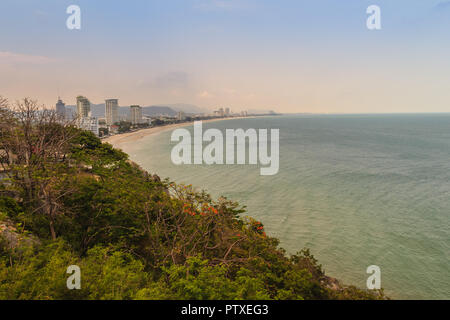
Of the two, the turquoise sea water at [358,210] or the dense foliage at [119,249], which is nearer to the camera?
the dense foliage at [119,249]

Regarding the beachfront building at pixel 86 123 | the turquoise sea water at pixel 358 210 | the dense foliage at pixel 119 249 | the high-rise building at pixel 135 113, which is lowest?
the turquoise sea water at pixel 358 210

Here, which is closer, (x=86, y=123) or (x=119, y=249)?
(x=119, y=249)

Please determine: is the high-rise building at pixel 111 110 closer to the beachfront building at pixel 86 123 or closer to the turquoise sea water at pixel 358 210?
the beachfront building at pixel 86 123

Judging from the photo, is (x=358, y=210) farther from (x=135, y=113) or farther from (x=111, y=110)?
(x=111, y=110)

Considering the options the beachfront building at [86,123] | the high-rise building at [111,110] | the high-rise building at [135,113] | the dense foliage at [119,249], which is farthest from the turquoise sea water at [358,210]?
the high-rise building at [111,110]

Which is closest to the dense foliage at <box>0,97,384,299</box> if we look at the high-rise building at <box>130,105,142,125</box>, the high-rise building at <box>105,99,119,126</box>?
the high-rise building at <box>130,105,142,125</box>

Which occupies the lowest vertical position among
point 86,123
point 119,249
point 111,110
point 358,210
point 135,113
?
point 358,210

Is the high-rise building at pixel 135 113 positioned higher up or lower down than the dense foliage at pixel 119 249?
higher up

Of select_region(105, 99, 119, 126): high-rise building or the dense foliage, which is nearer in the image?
the dense foliage

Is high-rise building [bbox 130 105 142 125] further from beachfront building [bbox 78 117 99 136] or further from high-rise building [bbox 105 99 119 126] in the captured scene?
beachfront building [bbox 78 117 99 136]

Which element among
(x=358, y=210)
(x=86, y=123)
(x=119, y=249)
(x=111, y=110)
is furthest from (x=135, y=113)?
(x=119, y=249)
